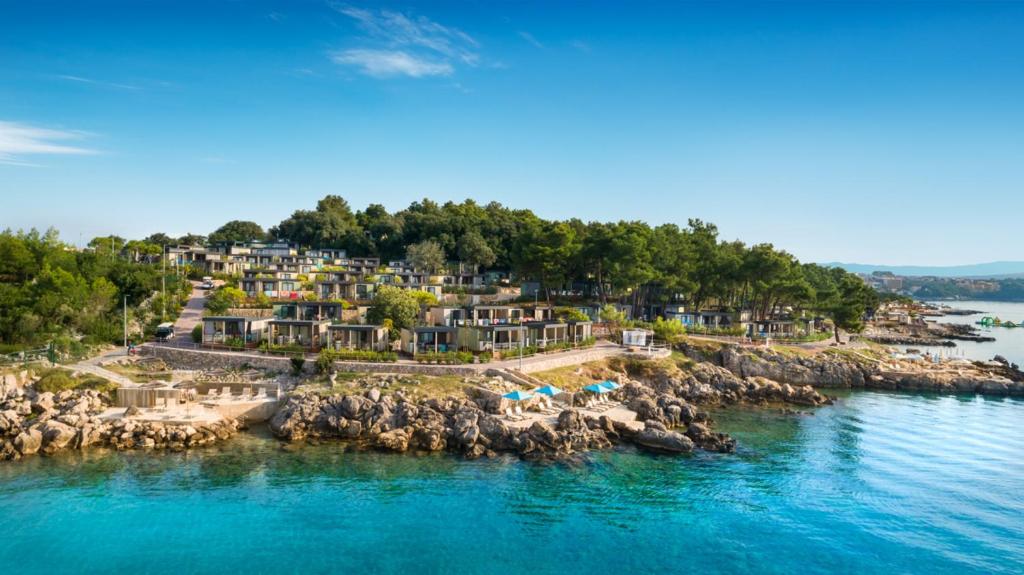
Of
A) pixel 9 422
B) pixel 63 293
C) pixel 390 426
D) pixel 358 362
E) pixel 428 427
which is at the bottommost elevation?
pixel 390 426

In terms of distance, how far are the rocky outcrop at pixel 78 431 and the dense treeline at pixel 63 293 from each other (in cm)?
1040

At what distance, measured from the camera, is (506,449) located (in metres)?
32.1

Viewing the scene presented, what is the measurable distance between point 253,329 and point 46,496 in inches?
878

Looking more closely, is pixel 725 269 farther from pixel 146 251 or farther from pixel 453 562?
pixel 146 251

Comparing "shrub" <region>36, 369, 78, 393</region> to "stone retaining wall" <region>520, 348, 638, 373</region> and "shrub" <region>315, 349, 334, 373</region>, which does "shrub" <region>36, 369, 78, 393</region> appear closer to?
"shrub" <region>315, 349, 334, 373</region>

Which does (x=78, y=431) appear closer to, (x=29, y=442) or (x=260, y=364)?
(x=29, y=442)

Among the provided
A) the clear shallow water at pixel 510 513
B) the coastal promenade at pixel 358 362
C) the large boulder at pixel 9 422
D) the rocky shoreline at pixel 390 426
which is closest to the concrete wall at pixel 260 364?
the coastal promenade at pixel 358 362

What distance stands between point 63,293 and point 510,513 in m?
46.9

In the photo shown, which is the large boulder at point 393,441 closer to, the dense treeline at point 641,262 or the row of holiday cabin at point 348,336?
the row of holiday cabin at point 348,336

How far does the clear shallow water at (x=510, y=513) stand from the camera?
70.0 feet

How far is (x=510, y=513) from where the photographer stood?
81.6 feet

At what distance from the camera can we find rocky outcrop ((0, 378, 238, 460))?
3014 centimetres

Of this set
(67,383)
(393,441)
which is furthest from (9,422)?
(393,441)

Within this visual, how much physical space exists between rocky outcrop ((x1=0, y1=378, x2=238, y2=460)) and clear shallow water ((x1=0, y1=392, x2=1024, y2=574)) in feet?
4.47
